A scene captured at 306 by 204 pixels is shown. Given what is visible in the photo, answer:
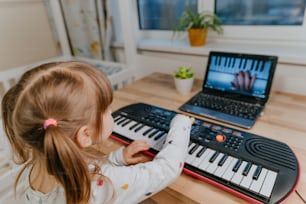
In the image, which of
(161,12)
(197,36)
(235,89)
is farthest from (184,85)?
(161,12)

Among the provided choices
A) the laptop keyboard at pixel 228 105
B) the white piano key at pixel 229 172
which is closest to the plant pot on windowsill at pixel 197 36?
the laptop keyboard at pixel 228 105

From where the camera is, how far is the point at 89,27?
1.59 metres

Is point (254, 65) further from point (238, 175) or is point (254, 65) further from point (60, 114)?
point (60, 114)

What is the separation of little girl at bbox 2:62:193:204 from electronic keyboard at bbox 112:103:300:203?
7cm

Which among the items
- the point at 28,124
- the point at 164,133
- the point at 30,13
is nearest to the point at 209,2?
the point at 164,133

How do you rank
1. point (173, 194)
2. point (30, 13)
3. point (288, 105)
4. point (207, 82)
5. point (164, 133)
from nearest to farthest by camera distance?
point (173, 194)
point (164, 133)
point (288, 105)
point (207, 82)
point (30, 13)

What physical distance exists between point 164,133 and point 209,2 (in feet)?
2.75

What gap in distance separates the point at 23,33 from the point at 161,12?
3.48 feet

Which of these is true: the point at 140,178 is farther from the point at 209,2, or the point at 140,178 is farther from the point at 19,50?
the point at 19,50

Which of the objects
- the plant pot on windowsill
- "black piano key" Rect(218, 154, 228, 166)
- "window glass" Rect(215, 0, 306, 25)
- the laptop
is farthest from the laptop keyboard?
"window glass" Rect(215, 0, 306, 25)

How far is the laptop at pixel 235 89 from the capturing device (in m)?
0.81

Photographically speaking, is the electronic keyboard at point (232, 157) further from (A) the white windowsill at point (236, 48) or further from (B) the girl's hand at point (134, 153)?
(A) the white windowsill at point (236, 48)

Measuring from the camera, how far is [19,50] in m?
1.69

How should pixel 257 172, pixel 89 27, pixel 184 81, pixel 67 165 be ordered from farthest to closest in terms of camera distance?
pixel 89 27
pixel 184 81
pixel 257 172
pixel 67 165
